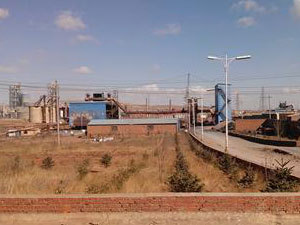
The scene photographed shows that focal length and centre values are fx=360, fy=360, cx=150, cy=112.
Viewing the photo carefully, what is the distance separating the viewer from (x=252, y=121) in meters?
67.7

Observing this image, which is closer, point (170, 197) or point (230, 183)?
point (170, 197)

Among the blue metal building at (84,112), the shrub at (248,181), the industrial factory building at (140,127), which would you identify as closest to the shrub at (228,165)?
the shrub at (248,181)

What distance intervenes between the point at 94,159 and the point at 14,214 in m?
21.6

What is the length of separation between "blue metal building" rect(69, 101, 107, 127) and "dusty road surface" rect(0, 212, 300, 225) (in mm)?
69916

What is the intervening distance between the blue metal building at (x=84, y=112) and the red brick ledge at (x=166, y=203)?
69946 mm

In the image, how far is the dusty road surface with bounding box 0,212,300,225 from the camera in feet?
23.7

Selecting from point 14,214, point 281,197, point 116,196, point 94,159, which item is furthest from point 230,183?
point 94,159

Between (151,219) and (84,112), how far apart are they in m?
71.2

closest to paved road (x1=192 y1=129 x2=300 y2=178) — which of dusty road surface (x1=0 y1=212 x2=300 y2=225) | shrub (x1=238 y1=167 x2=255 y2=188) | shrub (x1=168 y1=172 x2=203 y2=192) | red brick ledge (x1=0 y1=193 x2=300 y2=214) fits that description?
shrub (x1=238 y1=167 x2=255 y2=188)

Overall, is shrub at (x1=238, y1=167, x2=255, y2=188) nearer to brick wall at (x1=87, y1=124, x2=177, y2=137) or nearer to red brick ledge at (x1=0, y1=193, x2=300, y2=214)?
red brick ledge at (x1=0, y1=193, x2=300, y2=214)

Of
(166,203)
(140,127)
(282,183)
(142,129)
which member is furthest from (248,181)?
(140,127)

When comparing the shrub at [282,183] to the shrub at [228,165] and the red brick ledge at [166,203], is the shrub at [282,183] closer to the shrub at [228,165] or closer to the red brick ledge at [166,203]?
the red brick ledge at [166,203]

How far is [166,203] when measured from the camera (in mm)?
7371

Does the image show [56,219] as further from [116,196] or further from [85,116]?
[85,116]
